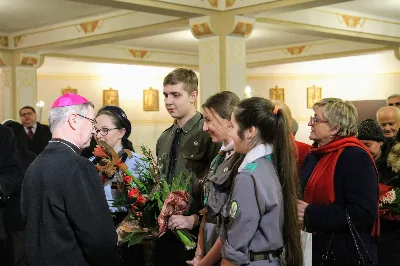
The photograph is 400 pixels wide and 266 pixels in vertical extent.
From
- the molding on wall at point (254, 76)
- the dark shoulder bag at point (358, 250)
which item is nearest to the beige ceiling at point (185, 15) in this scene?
the molding on wall at point (254, 76)

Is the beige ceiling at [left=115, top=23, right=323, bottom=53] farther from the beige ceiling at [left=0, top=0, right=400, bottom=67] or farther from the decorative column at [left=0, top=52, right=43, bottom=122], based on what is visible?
the decorative column at [left=0, top=52, right=43, bottom=122]

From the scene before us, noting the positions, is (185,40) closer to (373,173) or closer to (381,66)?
(381,66)

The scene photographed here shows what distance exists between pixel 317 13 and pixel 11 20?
21.1 ft

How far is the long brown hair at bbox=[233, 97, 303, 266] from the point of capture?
265 centimetres

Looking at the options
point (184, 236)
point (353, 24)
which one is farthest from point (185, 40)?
point (184, 236)

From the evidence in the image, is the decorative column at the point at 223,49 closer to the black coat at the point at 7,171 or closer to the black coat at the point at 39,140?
the black coat at the point at 39,140

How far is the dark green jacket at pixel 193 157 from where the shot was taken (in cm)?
347

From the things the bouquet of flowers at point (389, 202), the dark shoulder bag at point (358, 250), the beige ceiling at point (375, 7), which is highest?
the beige ceiling at point (375, 7)

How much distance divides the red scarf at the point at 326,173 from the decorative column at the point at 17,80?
11731 mm

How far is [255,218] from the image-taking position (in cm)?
251

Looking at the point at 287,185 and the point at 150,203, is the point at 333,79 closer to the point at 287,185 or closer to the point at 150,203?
the point at 150,203

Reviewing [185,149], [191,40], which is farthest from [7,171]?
[191,40]

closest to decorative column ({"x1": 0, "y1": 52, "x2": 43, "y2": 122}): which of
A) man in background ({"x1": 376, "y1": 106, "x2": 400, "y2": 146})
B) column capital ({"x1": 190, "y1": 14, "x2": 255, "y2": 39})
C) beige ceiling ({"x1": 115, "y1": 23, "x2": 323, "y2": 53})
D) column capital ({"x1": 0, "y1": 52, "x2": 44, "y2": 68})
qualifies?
column capital ({"x1": 0, "y1": 52, "x2": 44, "y2": 68})

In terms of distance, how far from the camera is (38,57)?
1412cm
